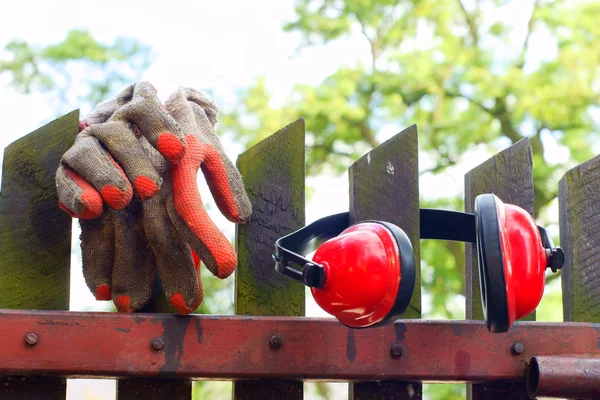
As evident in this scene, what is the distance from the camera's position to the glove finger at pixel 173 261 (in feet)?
4.11

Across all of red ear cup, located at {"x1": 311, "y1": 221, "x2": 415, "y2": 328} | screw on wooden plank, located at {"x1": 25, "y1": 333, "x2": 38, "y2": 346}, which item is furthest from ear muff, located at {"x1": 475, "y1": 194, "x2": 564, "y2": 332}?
screw on wooden plank, located at {"x1": 25, "y1": 333, "x2": 38, "y2": 346}

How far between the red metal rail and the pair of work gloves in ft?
0.18

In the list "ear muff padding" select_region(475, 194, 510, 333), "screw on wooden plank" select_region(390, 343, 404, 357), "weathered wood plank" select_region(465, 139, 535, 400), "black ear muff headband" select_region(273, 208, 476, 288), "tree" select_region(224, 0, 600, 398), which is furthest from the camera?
"tree" select_region(224, 0, 600, 398)

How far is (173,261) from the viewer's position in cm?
127

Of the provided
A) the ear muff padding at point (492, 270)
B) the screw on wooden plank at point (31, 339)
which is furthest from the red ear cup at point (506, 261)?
the screw on wooden plank at point (31, 339)

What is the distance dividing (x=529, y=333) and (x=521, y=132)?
749cm

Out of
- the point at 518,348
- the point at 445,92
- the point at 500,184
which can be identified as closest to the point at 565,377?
the point at 518,348

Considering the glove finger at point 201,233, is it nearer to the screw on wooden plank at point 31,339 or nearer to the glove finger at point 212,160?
the glove finger at point 212,160

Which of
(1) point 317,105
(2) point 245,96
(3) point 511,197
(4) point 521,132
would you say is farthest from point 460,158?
(3) point 511,197

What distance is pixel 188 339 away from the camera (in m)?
1.27

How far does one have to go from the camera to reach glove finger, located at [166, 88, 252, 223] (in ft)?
4.15

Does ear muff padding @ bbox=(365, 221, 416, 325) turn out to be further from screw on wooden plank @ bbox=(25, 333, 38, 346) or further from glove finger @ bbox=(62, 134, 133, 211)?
screw on wooden plank @ bbox=(25, 333, 38, 346)

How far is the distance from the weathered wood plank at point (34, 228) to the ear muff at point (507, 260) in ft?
2.16

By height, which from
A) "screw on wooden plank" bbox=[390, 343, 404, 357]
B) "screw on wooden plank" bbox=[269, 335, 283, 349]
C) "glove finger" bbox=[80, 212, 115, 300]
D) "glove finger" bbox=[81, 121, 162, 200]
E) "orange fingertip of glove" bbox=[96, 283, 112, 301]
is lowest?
"screw on wooden plank" bbox=[390, 343, 404, 357]
